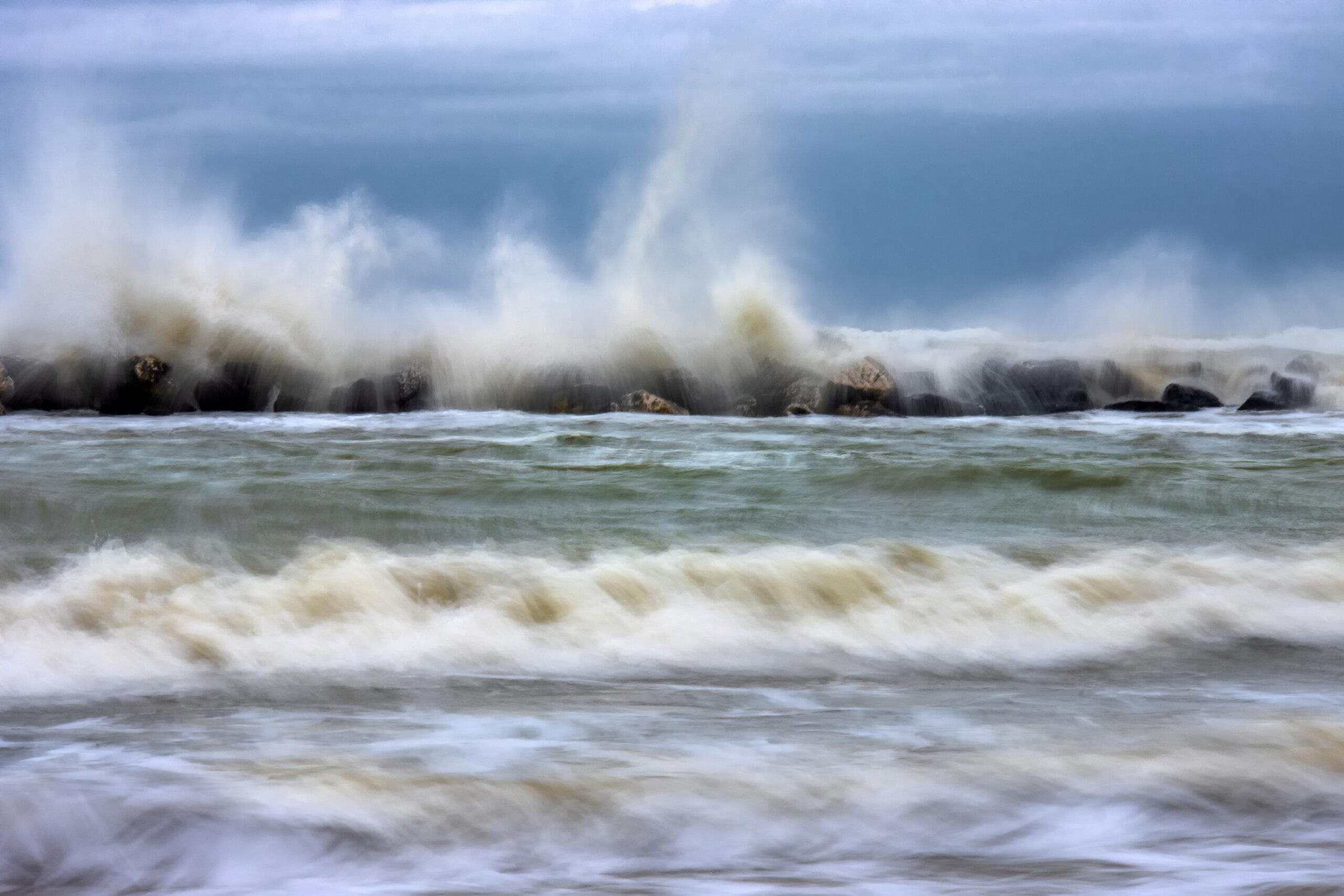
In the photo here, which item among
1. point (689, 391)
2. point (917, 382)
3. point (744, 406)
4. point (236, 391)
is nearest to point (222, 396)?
point (236, 391)

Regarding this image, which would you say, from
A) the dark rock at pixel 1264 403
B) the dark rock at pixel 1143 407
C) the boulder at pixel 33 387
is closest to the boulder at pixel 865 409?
the dark rock at pixel 1143 407

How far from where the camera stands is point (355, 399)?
15.3m

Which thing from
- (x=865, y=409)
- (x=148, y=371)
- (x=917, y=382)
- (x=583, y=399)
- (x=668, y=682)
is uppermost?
(x=148, y=371)

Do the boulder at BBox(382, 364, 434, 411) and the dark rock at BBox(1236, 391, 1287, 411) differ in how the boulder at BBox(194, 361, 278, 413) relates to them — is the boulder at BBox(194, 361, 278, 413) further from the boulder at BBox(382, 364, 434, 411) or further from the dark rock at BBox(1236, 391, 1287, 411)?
the dark rock at BBox(1236, 391, 1287, 411)

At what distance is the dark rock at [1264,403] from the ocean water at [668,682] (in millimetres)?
8732

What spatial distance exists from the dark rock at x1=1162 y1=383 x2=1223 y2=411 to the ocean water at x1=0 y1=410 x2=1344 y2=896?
876 cm

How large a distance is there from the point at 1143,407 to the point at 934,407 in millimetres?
2728

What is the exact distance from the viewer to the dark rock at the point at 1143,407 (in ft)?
51.9

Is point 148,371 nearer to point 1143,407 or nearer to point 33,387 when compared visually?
point 33,387

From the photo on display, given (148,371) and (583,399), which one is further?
(583,399)

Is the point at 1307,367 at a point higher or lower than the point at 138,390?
higher

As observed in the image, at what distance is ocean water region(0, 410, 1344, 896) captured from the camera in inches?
98.3

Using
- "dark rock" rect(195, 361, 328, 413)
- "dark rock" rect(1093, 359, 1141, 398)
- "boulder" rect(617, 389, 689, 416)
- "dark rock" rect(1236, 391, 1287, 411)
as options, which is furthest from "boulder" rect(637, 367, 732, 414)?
"dark rock" rect(1236, 391, 1287, 411)

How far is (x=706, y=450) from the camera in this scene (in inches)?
377
